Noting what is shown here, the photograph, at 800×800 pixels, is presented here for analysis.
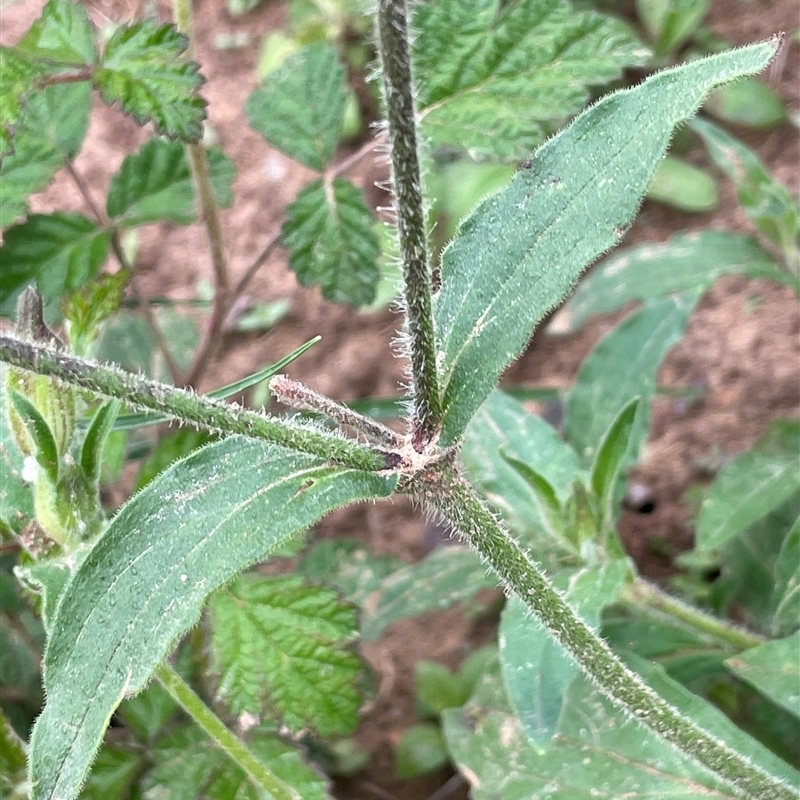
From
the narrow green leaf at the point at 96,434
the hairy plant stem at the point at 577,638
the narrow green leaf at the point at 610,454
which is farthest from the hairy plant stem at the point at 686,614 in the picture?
the narrow green leaf at the point at 96,434

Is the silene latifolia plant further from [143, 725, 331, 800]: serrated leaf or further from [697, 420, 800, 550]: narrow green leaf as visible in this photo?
[697, 420, 800, 550]: narrow green leaf

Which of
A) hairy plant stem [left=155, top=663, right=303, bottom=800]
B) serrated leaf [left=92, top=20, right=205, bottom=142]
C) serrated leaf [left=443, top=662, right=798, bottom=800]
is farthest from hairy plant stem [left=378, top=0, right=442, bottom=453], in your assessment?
serrated leaf [left=443, top=662, right=798, bottom=800]

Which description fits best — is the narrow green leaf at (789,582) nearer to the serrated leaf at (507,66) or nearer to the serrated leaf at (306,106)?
the serrated leaf at (507,66)

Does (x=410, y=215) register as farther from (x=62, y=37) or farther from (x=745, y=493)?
(x=745, y=493)

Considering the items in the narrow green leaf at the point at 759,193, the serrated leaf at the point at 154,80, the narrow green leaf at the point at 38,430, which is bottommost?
the narrow green leaf at the point at 759,193

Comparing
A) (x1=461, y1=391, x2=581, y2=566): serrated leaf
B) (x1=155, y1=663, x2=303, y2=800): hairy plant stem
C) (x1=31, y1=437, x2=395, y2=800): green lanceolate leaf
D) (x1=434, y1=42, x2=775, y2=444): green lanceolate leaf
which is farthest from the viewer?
(x1=461, y1=391, x2=581, y2=566): serrated leaf
